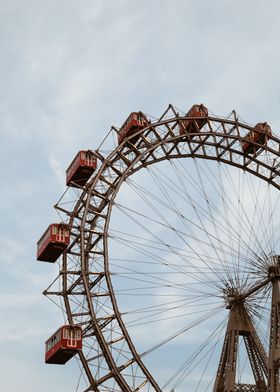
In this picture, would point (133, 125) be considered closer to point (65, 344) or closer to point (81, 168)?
point (81, 168)

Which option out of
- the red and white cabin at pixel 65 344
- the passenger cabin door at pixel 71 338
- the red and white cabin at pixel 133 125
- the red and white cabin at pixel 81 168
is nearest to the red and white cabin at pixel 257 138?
the red and white cabin at pixel 133 125

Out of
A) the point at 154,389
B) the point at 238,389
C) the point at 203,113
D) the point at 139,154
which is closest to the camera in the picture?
the point at 154,389

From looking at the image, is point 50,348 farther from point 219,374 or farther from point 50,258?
point 219,374

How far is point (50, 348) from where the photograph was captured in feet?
112

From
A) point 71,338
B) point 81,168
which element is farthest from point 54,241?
point 71,338

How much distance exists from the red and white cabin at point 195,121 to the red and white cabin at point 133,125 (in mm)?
2075

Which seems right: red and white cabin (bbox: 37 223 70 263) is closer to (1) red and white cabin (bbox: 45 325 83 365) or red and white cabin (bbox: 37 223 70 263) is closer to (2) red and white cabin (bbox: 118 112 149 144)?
(1) red and white cabin (bbox: 45 325 83 365)

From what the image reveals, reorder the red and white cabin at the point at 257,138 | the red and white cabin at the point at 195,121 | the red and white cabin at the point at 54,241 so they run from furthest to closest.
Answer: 1. the red and white cabin at the point at 257,138
2. the red and white cabin at the point at 195,121
3. the red and white cabin at the point at 54,241

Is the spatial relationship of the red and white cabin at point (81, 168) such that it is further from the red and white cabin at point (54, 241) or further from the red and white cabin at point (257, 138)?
the red and white cabin at point (257, 138)

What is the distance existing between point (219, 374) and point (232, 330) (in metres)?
2.14

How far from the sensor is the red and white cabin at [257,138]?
42719 millimetres

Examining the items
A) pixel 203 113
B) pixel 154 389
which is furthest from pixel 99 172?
pixel 154 389

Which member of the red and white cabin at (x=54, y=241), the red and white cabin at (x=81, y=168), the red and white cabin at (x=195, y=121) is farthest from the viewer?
the red and white cabin at (x=195, y=121)

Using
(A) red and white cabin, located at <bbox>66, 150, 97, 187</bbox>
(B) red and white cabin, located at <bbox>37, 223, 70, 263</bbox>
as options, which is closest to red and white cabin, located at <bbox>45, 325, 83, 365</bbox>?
(B) red and white cabin, located at <bbox>37, 223, 70, 263</bbox>
